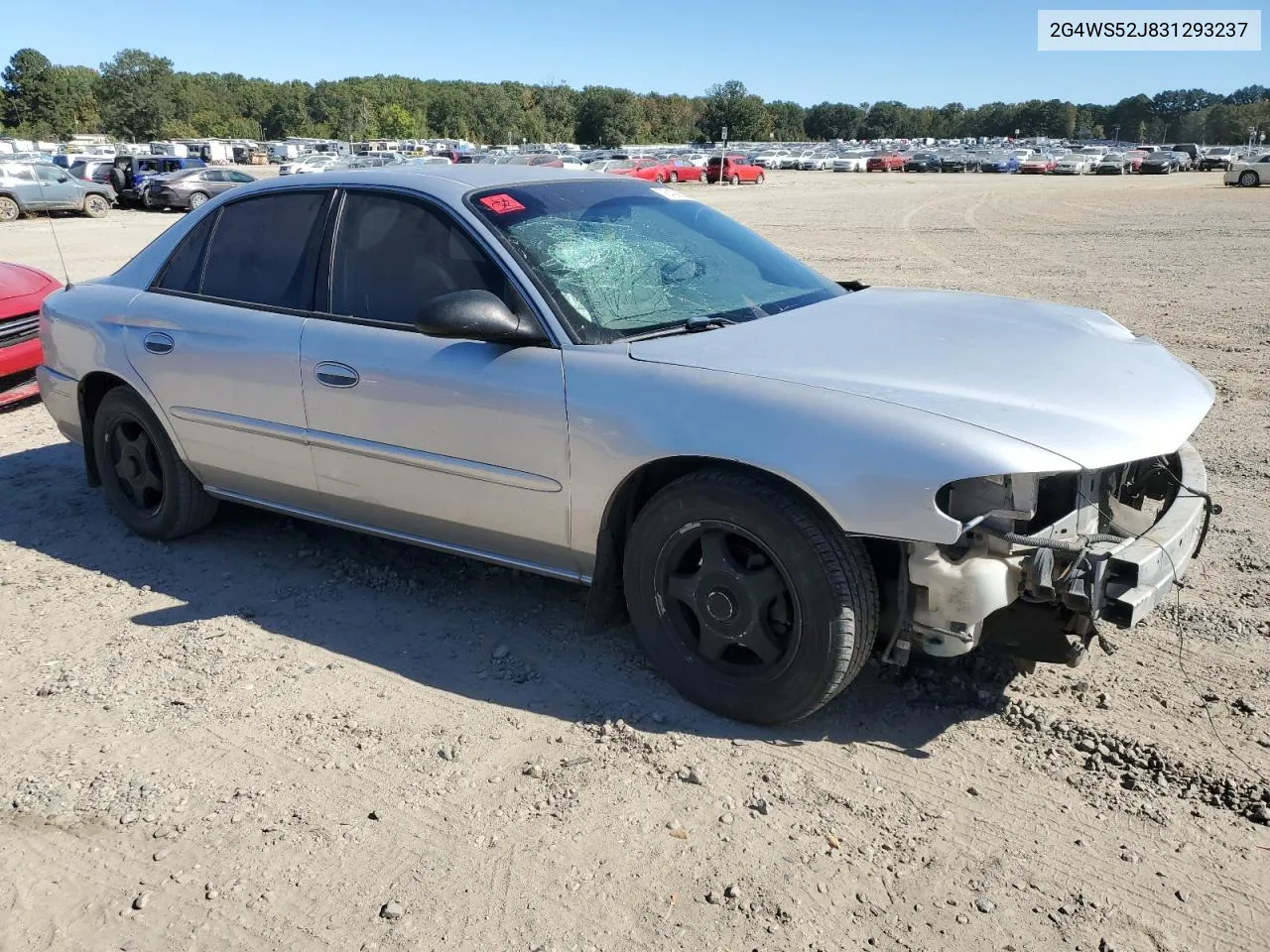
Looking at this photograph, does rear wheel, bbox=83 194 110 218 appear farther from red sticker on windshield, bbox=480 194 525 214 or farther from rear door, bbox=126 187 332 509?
red sticker on windshield, bbox=480 194 525 214

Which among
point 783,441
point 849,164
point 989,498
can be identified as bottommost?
point 989,498

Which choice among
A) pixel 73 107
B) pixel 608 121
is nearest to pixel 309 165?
pixel 73 107

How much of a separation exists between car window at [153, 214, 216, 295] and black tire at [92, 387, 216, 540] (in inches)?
22.0

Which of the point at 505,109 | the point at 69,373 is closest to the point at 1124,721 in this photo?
the point at 69,373

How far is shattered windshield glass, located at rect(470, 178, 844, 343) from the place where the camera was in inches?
140

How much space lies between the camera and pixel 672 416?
10.3ft

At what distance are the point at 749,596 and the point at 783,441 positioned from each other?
1.66 feet

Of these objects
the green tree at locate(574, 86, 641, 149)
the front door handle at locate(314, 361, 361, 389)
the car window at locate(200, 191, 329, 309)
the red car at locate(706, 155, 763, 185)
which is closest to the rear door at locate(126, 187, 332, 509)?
the car window at locate(200, 191, 329, 309)

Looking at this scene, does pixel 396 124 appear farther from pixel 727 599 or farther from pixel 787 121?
pixel 727 599

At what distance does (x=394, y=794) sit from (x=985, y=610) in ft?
5.78

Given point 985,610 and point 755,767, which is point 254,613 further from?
point 985,610

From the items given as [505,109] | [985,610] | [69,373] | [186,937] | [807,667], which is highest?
[505,109]

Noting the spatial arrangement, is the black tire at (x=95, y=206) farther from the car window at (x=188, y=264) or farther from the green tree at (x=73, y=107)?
the green tree at (x=73, y=107)

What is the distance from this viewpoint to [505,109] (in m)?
133
